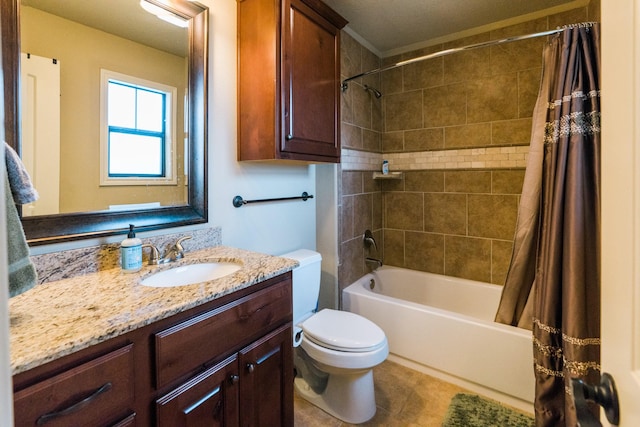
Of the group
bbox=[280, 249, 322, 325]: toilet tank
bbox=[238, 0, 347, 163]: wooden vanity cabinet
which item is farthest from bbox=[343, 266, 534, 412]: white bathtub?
bbox=[238, 0, 347, 163]: wooden vanity cabinet

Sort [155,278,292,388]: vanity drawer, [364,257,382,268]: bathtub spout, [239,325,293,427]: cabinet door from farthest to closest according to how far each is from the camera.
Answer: [364,257,382,268]: bathtub spout
[239,325,293,427]: cabinet door
[155,278,292,388]: vanity drawer

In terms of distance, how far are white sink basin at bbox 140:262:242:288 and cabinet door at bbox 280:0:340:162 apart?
0.62 metres

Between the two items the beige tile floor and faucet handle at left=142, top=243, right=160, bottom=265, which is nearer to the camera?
faucet handle at left=142, top=243, right=160, bottom=265

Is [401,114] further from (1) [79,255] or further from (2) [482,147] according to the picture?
(1) [79,255]

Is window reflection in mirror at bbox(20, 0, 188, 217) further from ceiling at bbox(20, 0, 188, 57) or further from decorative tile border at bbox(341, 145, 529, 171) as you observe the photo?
decorative tile border at bbox(341, 145, 529, 171)

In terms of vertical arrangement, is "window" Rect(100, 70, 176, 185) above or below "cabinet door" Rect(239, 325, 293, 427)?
above

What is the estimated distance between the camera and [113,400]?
782 millimetres

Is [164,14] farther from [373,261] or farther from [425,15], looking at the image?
[373,261]

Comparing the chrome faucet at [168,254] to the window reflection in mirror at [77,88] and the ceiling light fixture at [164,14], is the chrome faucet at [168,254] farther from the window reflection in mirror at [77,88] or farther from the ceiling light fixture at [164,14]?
the ceiling light fixture at [164,14]

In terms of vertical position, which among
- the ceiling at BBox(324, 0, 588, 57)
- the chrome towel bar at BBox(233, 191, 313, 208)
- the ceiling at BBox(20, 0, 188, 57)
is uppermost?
the ceiling at BBox(324, 0, 588, 57)

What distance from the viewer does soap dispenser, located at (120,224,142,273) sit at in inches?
46.6

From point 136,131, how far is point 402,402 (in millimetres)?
1971
